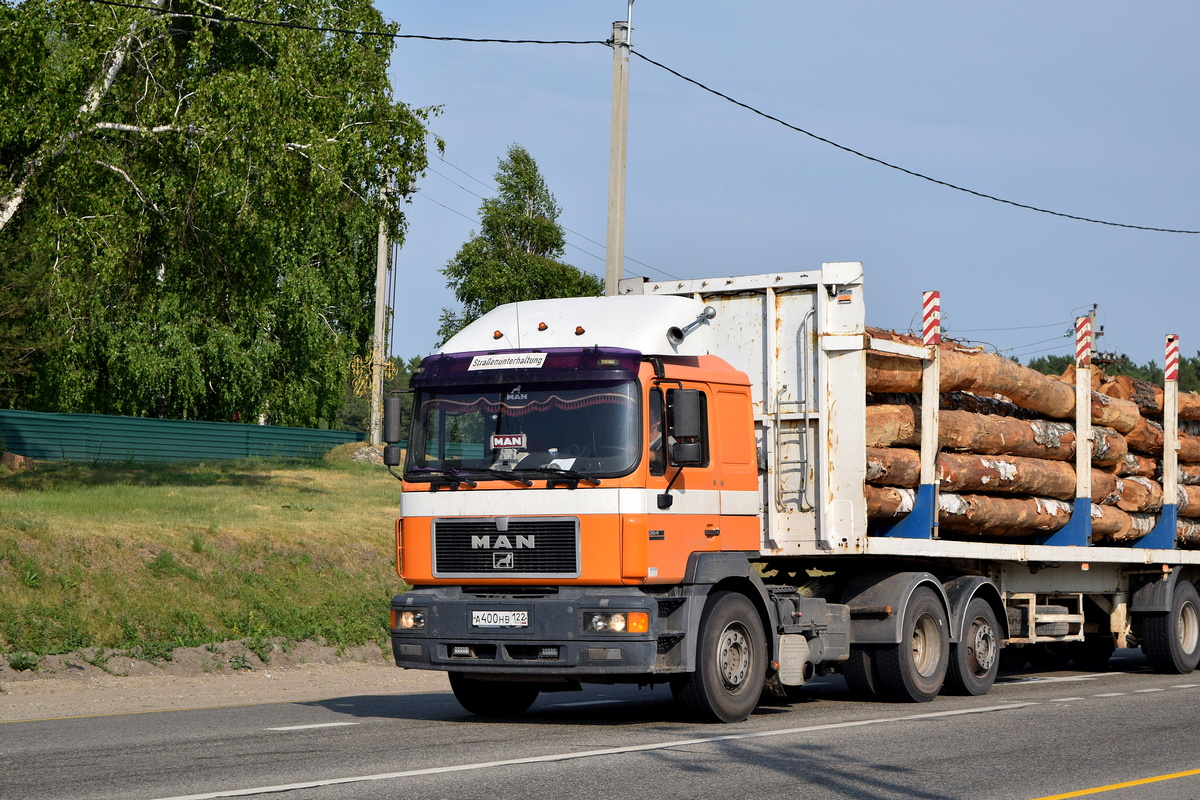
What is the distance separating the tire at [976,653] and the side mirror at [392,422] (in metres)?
5.90

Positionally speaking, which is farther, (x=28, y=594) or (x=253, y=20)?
(x=253, y=20)

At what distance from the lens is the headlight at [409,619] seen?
1131cm

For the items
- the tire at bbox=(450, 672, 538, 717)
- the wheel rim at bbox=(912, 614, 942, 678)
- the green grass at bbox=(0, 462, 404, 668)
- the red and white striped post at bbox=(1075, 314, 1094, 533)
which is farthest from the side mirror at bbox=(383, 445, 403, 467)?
the red and white striped post at bbox=(1075, 314, 1094, 533)

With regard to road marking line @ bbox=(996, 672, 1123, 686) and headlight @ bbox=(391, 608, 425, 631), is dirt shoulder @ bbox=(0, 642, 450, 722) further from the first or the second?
road marking line @ bbox=(996, 672, 1123, 686)

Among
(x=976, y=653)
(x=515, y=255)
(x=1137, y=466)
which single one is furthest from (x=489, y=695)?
(x=515, y=255)

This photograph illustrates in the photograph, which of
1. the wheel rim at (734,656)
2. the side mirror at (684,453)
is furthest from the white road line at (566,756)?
the side mirror at (684,453)

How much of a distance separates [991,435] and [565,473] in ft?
18.8

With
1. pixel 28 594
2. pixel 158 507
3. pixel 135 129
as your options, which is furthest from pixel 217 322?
pixel 28 594

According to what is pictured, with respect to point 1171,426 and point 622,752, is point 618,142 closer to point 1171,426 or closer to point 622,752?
point 1171,426

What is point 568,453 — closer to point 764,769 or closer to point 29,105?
point 764,769

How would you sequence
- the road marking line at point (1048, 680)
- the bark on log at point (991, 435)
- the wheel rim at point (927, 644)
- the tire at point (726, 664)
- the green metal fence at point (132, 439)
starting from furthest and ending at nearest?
1. the green metal fence at point (132, 439)
2. the road marking line at point (1048, 680)
3. the wheel rim at point (927, 644)
4. the bark on log at point (991, 435)
5. the tire at point (726, 664)

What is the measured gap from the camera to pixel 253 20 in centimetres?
2533

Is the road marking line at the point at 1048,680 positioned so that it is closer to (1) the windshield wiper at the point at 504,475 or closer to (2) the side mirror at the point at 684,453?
(2) the side mirror at the point at 684,453

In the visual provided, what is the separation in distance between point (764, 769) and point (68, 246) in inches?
738
